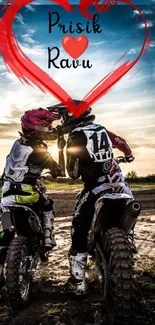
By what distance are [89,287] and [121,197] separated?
1.36 m

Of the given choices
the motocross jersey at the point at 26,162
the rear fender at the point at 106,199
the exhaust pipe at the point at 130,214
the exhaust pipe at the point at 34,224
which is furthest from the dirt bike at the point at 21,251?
the exhaust pipe at the point at 130,214

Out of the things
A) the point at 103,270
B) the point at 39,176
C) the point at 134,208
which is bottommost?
the point at 103,270

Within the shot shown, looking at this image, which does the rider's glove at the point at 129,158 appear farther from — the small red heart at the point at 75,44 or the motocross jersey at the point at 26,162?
the small red heart at the point at 75,44

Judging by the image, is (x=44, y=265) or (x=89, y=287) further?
(x=44, y=265)

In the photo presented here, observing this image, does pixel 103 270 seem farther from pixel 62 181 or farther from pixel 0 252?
pixel 62 181

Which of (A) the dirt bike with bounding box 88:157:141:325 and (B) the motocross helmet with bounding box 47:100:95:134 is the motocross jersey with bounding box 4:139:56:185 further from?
(A) the dirt bike with bounding box 88:157:141:325

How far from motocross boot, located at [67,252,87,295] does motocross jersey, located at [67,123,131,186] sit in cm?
78

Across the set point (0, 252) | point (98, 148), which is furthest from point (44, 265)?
point (98, 148)

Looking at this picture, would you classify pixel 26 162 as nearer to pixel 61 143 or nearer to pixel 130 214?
pixel 61 143

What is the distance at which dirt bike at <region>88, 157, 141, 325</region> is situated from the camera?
3832 mm

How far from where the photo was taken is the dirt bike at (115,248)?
12.6ft

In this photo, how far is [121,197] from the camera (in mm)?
4133

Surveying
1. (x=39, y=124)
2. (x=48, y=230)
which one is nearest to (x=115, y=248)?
(x=48, y=230)

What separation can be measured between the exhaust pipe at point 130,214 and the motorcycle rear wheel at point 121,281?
216mm
